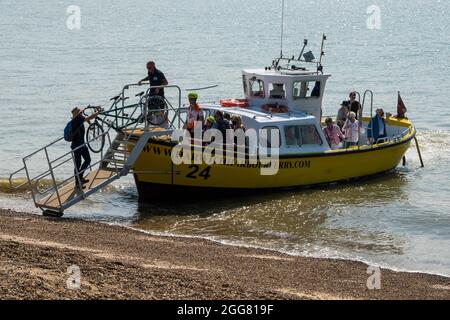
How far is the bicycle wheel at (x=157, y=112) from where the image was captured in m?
21.5

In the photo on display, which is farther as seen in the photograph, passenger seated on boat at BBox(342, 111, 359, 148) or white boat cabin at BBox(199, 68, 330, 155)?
passenger seated on boat at BBox(342, 111, 359, 148)

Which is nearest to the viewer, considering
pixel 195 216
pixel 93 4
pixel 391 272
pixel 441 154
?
pixel 391 272

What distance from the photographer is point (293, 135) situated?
74.9 feet

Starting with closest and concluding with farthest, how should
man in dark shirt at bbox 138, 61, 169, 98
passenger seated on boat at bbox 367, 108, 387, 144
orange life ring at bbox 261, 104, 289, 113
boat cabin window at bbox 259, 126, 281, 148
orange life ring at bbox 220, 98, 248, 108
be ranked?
man in dark shirt at bbox 138, 61, 169, 98, boat cabin window at bbox 259, 126, 281, 148, orange life ring at bbox 261, 104, 289, 113, orange life ring at bbox 220, 98, 248, 108, passenger seated on boat at bbox 367, 108, 387, 144

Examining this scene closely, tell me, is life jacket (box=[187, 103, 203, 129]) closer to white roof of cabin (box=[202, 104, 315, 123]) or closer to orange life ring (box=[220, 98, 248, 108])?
white roof of cabin (box=[202, 104, 315, 123])

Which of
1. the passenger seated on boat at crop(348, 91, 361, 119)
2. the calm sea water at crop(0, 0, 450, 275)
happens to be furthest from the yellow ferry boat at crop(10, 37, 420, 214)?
the calm sea water at crop(0, 0, 450, 275)

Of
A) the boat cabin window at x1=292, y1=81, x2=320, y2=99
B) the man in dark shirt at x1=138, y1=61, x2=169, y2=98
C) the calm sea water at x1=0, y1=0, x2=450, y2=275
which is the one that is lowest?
the calm sea water at x1=0, y1=0, x2=450, y2=275

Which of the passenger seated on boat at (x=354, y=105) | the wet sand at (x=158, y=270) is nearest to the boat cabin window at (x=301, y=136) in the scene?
the passenger seated on boat at (x=354, y=105)

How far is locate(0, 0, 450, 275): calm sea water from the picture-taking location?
20312 millimetres

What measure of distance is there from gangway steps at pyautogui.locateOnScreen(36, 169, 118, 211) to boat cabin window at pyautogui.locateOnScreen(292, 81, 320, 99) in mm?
6014

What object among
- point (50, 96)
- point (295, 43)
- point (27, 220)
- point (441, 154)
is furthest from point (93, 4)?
point (27, 220)

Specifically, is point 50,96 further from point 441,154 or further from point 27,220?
point 27,220

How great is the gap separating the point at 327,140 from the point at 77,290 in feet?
41.9

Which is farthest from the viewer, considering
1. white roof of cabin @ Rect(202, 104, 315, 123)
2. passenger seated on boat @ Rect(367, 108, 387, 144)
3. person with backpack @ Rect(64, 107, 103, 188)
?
passenger seated on boat @ Rect(367, 108, 387, 144)
